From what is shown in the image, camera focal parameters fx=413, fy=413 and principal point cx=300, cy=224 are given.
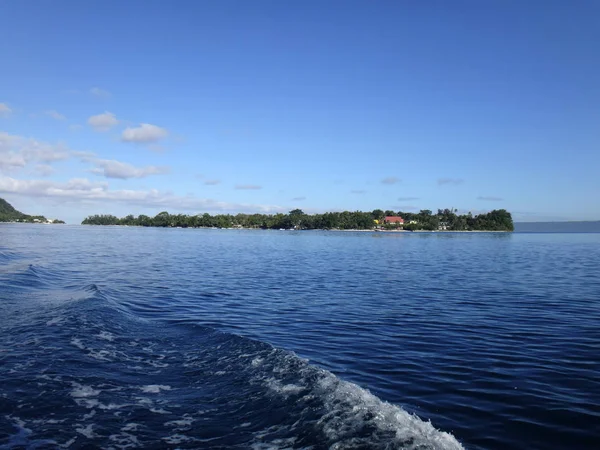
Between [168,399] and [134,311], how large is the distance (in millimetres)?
11514

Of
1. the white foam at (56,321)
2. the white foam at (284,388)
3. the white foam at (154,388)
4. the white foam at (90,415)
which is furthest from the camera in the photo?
the white foam at (56,321)

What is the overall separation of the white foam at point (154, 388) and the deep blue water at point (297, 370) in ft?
0.11

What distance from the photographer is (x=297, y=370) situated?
11266mm

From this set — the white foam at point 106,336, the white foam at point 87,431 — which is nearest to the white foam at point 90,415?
the white foam at point 87,431

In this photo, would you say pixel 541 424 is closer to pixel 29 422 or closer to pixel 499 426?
pixel 499 426

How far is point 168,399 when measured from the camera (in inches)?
381

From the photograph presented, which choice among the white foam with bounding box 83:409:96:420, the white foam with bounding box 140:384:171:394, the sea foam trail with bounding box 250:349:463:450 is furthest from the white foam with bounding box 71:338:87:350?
the sea foam trail with bounding box 250:349:463:450

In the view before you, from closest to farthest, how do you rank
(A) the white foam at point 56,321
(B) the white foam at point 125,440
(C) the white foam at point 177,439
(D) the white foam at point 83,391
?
(B) the white foam at point 125,440 → (C) the white foam at point 177,439 → (D) the white foam at point 83,391 → (A) the white foam at point 56,321

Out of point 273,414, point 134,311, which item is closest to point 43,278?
point 134,311

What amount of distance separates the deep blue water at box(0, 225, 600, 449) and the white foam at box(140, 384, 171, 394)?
0.03 meters

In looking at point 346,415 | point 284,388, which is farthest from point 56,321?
point 346,415

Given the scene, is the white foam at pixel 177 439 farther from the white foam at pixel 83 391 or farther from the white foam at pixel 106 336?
the white foam at pixel 106 336

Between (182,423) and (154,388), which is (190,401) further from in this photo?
(154,388)

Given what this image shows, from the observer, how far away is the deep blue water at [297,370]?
26.6 feet
